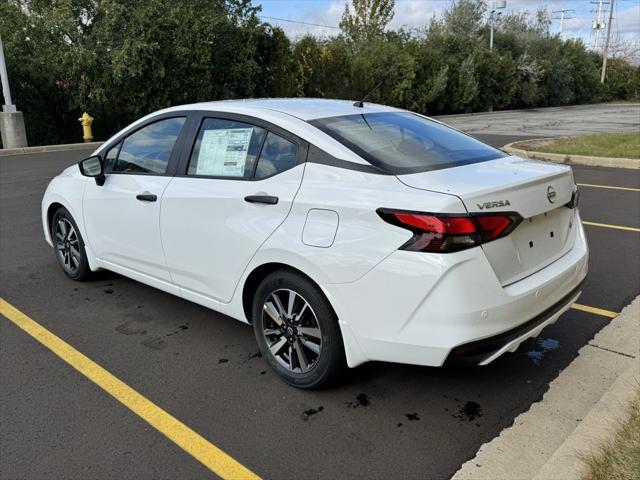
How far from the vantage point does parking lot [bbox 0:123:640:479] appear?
8.96 feet

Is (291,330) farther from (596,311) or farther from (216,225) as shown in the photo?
(596,311)

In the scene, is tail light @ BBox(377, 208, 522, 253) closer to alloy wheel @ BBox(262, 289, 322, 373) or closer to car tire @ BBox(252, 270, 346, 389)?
car tire @ BBox(252, 270, 346, 389)

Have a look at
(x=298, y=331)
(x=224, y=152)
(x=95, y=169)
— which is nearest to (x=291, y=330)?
(x=298, y=331)

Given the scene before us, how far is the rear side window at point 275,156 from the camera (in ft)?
10.8

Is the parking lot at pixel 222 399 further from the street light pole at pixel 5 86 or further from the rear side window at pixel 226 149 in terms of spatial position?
the street light pole at pixel 5 86

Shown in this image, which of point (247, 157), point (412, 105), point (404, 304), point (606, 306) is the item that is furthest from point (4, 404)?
point (412, 105)

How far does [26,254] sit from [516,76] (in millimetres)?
37840

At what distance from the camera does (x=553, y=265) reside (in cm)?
317

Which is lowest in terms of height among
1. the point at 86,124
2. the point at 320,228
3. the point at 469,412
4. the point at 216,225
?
the point at 469,412

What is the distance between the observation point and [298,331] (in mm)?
3238

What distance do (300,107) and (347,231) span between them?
122cm

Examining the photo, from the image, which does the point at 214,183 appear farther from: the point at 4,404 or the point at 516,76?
the point at 516,76

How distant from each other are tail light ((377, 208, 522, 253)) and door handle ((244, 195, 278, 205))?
0.75 meters

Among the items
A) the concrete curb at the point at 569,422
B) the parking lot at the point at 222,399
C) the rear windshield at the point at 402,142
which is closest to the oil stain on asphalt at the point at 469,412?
the parking lot at the point at 222,399
